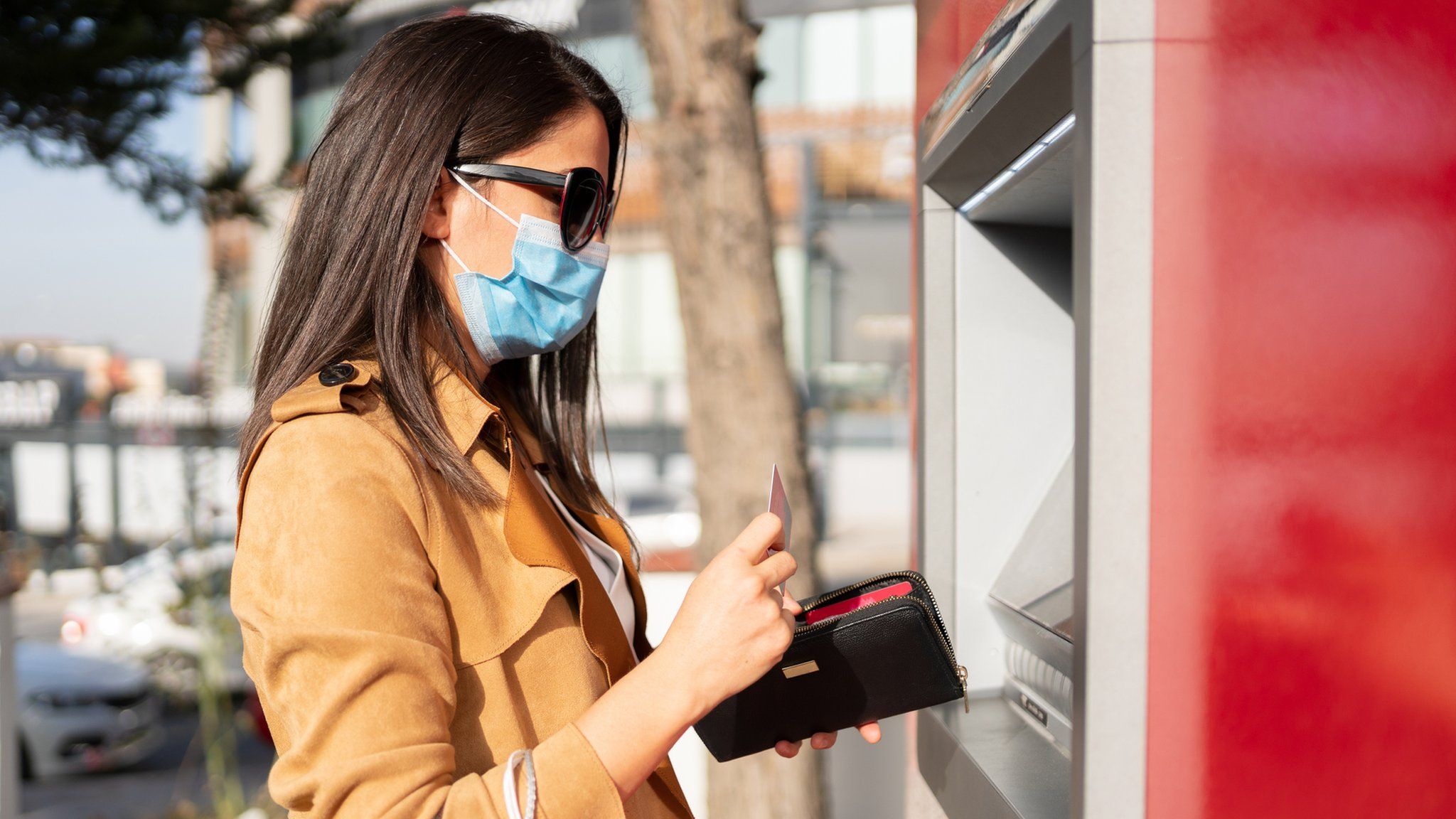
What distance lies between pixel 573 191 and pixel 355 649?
24.1 inches

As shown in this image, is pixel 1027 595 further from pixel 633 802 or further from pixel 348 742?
pixel 348 742

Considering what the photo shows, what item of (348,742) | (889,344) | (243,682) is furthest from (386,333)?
(889,344)

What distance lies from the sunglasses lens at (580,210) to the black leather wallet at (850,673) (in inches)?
21.0

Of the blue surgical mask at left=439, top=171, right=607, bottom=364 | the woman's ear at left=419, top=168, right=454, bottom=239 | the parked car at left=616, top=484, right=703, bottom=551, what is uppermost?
the woman's ear at left=419, top=168, right=454, bottom=239

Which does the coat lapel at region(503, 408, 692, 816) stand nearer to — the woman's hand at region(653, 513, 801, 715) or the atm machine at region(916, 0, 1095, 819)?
the woman's hand at region(653, 513, 801, 715)

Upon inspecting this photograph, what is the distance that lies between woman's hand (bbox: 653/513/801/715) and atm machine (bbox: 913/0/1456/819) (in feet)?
0.95

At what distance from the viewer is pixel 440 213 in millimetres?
1288

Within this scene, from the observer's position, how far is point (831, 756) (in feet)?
12.1

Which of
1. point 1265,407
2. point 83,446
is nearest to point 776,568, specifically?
point 1265,407

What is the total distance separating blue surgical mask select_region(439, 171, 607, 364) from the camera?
1316 mm

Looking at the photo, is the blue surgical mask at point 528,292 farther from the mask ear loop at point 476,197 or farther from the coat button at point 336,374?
the coat button at point 336,374

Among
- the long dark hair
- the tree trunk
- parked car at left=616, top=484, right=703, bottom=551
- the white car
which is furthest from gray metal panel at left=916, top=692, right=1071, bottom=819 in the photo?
parked car at left=616, top=484, right=703, bottom=551

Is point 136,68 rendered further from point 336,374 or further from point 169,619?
point 336,374

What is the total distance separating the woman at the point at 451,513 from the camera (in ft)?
3.20
